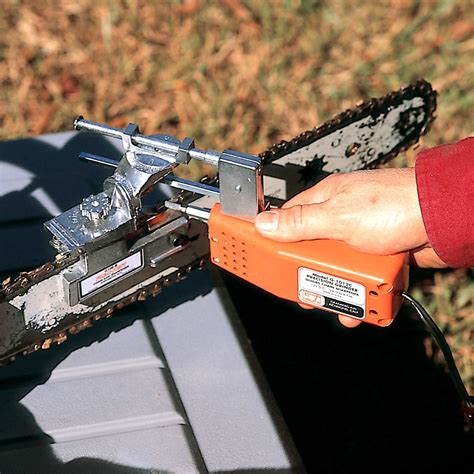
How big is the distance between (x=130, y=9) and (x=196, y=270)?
1901mm

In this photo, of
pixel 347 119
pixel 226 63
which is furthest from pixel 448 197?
pixel 226 63

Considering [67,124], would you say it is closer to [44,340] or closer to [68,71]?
[68,71]

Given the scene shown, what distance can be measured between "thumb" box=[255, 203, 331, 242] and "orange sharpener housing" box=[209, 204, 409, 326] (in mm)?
17

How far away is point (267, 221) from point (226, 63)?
76.6 inches

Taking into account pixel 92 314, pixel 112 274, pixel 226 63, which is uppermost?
pixel 112 274

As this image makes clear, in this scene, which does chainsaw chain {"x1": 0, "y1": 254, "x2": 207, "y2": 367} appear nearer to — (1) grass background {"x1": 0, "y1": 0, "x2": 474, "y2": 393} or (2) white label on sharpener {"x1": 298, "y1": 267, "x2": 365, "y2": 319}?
(2) white label on sharpener {"x1": 298, "y1": 267, "x2": 365, "y2": 319}

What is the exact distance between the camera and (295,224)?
1737mm

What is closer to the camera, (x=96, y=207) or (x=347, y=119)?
(x=96, y=207)

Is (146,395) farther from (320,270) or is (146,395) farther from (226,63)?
(226,63)

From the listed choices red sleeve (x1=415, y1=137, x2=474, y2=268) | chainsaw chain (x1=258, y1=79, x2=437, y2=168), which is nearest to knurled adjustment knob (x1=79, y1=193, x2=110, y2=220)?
chainsaw chain (x1=258, y1=79, x2=437, y2=168)

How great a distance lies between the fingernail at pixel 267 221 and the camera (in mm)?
1748

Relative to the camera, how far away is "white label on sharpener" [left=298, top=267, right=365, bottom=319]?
1724mm

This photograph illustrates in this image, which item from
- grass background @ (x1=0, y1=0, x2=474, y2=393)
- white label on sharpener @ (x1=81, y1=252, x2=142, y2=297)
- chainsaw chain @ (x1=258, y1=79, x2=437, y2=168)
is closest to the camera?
white label on sharpener @ (x1=81, y1=252, x2=142, y2=297)

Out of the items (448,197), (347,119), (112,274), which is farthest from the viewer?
(347,119)
